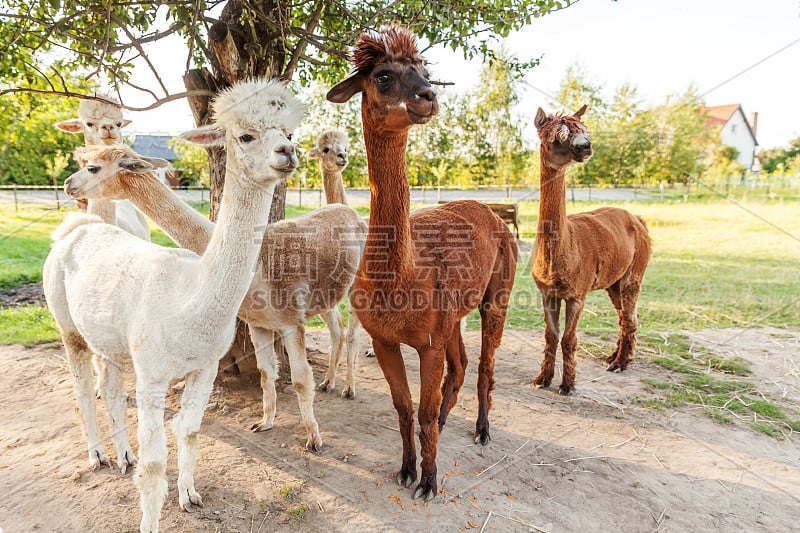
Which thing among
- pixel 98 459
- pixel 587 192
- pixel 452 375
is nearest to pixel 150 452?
pixel 98 459

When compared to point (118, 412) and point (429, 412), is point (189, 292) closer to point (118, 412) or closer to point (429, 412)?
point (118, 412)

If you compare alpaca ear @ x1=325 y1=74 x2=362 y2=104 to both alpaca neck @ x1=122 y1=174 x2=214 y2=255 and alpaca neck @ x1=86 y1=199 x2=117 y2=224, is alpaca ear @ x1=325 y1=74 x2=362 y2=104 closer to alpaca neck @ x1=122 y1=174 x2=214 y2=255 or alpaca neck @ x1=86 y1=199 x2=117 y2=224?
alpaca neck @ x1=122 y1=174 x2=214 y2=255

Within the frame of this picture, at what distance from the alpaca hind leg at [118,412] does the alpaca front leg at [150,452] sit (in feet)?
2.49

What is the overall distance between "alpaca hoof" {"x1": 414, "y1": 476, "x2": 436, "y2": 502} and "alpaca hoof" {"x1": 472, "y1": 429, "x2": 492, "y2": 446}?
0.73 metres

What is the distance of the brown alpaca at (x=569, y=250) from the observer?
3.89 m

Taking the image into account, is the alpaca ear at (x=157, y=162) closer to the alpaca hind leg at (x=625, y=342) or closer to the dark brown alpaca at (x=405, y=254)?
the dark brown alpaca at (x=405, y=254)

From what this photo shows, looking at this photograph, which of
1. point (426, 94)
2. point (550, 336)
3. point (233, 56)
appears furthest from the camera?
point (550, 336)

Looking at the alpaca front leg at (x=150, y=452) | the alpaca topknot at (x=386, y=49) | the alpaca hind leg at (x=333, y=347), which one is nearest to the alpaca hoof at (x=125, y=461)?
the alpaca front leg at (x=150, y=452)

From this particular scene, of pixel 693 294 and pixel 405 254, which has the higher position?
pixel 405 254

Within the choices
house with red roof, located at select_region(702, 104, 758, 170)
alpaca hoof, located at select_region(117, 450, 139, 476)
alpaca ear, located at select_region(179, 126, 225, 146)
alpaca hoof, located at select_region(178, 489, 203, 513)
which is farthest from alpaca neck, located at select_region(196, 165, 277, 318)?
house with red roof, located at select_region(702, 104, 758, 170)

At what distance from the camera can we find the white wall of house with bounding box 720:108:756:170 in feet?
24.5

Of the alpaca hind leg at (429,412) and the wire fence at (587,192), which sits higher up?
the wire fence at (587,192)

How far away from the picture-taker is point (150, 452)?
2.28m

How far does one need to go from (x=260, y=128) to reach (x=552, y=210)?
271cm
